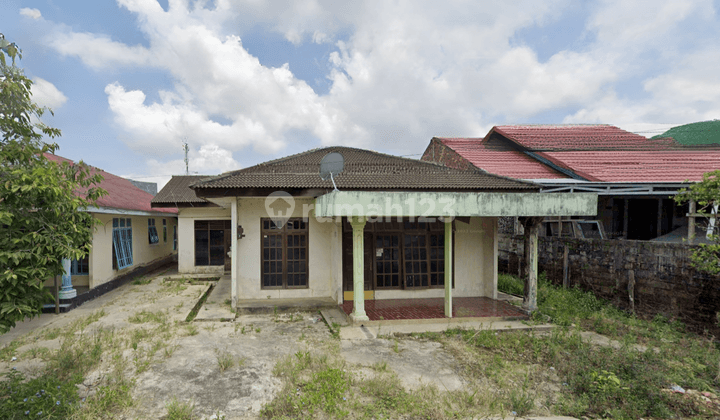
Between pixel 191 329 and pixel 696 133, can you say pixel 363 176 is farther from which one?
pixel 696 133

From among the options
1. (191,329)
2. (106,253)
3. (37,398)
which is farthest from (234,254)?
(106,253)

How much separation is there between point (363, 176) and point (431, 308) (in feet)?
12.1

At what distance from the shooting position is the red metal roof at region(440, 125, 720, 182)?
11.5m

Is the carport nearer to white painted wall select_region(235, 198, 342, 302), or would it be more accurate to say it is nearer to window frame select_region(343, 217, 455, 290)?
window frame select_region(343, 217, 455, 290)

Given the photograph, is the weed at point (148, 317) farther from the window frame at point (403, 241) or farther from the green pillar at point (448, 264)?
the green pillar at point (448, 264)

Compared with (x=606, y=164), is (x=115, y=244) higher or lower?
lower

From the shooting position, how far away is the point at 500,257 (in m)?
12.9

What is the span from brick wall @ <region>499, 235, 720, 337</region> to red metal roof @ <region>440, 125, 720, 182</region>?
322 cm

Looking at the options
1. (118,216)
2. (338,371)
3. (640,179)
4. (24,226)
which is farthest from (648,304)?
(118,216)

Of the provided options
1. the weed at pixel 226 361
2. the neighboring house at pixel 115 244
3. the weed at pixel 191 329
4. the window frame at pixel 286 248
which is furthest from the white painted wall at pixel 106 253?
the weed at pixel 226 361

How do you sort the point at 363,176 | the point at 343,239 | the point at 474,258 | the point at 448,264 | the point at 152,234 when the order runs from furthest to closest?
the point at 152,234, the point at 474,258, the point at 363,176, the point at 343,239, the point at 448,264

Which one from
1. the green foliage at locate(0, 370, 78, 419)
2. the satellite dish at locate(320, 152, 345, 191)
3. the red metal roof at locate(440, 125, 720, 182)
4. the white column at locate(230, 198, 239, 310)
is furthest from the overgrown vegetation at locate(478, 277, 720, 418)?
the red metal roof at locate(440, 125, 720, 182)

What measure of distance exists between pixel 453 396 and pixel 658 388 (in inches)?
107

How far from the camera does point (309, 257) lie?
9391 millimetres
